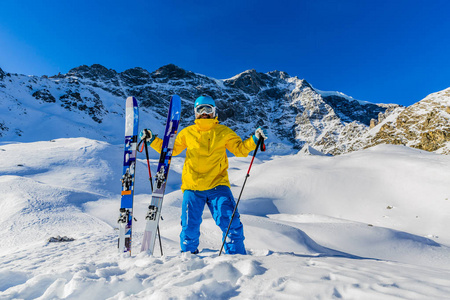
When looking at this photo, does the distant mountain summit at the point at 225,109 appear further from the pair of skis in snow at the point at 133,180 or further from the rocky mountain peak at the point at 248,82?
the pair of skis in snow at the point at 133,180

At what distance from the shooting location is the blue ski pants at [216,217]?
3.14 meters

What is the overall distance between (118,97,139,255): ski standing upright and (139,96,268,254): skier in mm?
721

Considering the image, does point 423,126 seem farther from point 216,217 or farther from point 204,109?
point 216,217

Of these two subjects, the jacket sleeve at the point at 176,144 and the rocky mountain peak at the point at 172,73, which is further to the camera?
the rocky mountain peak at the point at 172,73

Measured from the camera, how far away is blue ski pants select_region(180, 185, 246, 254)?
10.3 ft

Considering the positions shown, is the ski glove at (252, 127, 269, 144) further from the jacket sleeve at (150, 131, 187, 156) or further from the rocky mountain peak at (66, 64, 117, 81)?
the rocky mountain peak at (66, 64, 117, 81)

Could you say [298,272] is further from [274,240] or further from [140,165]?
[140,165]

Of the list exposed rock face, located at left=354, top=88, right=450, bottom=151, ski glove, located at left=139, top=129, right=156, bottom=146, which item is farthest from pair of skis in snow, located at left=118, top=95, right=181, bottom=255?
exposed rock face, located at left=354, top=88, right=450, bottom=151

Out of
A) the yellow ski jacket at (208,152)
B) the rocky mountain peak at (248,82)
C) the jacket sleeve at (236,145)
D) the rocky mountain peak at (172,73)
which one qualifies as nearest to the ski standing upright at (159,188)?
the yellow ski jacket at (208,152)

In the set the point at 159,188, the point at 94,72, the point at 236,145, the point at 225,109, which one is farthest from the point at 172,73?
the point at 236,145

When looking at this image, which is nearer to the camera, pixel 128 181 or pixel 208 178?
pixel 208 178

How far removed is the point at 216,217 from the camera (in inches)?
129

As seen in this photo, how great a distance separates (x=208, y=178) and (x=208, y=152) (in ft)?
1.21

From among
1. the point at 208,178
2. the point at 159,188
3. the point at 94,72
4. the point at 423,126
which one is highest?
the point at 94,72
